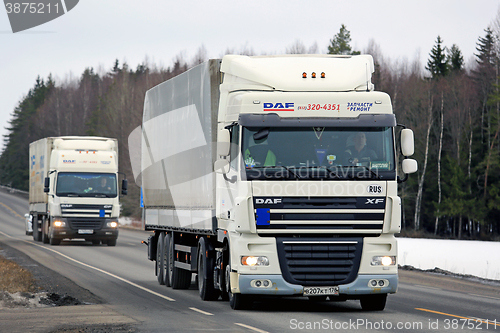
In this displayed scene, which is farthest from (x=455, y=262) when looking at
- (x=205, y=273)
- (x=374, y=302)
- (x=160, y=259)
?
(x=205, y=273)

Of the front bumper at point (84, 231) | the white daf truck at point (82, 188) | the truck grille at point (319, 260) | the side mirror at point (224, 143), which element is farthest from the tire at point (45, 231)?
the truck grille at point (319, 260)

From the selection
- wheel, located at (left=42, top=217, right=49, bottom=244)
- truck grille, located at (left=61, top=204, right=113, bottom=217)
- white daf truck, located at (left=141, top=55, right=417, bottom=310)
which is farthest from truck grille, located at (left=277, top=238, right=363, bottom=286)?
wheel, located at (left=42, top=217, right=49, bottom=244)

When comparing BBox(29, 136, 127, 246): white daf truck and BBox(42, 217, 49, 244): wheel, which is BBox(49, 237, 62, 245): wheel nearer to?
BBox(29, 136, 127, 246): white daf truck

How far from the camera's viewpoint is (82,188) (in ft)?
105

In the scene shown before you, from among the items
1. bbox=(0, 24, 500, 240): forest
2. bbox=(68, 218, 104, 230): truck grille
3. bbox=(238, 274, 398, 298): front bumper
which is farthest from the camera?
bbox=(0, 24, 500, 240): forest

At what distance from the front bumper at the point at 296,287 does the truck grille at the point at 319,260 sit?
0.09m

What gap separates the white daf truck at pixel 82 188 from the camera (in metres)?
32.1

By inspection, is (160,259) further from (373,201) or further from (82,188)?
(82,188)

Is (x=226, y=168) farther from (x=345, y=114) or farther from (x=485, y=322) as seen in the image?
(x=485, y=322)

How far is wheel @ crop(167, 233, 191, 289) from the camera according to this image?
1661 centimetres

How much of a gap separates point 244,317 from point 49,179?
22449 mm

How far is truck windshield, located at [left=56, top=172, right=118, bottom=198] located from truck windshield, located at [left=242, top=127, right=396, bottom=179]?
2123cm

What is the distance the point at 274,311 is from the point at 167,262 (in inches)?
202

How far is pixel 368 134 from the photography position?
12.0m
